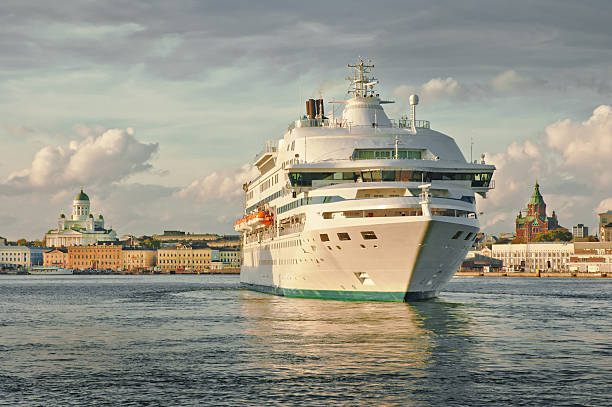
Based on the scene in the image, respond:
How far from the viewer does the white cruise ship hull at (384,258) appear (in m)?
54.0

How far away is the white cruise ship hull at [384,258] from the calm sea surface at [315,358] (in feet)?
5.83

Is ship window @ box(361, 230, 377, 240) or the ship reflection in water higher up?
ship window @ box(361, 230, 377, 240)

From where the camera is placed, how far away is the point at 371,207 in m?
56.0

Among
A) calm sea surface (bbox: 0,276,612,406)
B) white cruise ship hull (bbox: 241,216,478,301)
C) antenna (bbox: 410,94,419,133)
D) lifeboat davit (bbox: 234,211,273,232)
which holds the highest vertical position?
antenna (bbox: 410,94,419,133)

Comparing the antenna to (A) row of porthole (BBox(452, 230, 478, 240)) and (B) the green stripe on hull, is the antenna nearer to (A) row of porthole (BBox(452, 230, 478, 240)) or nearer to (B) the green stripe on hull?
(A) row of porthole (BBox(452, 230, 478, 240))

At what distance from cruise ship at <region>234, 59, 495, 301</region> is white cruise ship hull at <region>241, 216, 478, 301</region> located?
3.0 inches

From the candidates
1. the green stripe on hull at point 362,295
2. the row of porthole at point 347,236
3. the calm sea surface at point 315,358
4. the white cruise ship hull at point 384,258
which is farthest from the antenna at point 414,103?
the calm sea surface at point 315,358

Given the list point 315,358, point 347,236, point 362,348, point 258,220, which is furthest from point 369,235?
point 258,220

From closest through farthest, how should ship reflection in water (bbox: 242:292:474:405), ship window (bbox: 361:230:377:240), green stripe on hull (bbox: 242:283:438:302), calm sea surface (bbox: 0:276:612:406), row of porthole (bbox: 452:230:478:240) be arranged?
1. calm sea surface (bbox: 0:276:612:406)
2. ship reflection in water (bbox: 242:292:474:405)
3. ship window (bbox: 361:230:377:240)
4. row of porthole (bbox: 452:230:478:240)
5. green stripe on hull (bbox: 242:283:438:302)

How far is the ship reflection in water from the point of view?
28.6 meters

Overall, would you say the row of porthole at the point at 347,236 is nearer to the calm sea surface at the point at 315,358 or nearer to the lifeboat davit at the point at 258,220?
the calm sea surface at the point at 315,358

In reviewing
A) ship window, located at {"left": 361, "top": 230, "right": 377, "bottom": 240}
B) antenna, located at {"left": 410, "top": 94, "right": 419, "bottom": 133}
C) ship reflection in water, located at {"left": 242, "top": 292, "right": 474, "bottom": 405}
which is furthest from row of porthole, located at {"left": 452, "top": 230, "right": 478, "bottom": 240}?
antenna, located at {"left": 410, "top": 94, "right": 419, "bottom": 133}

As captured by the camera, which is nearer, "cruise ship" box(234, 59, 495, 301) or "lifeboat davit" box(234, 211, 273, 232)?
"cruise ship" box(234, 59, 495, 301)

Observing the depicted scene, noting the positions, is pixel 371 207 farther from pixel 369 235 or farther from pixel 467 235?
pixel 467 235
